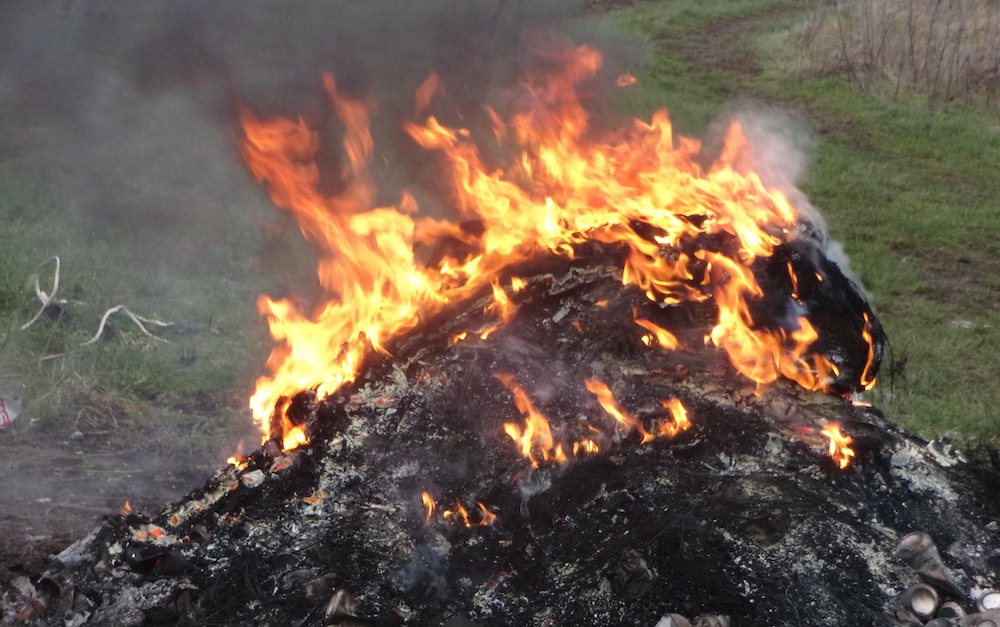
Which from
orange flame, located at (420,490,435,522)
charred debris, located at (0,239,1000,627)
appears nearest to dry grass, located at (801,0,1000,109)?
charred debris, located at (0,239,1000,627)

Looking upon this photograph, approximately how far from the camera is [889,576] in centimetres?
401

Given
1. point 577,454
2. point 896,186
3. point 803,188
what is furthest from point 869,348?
point 896,186

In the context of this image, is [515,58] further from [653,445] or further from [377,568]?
[377,568]

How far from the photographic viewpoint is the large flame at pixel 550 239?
15.9ft

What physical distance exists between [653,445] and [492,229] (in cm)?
150

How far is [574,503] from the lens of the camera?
4.32 m

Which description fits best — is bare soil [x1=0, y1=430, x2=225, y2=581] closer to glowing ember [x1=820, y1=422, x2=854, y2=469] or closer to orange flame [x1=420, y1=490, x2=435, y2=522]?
orange flame [x1=420, y1=490, x2=435, y2=522]

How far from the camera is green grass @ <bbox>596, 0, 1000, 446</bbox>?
727 centimetres

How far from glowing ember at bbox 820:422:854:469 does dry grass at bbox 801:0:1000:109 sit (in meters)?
9.14

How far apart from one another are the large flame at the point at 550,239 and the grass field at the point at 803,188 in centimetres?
128

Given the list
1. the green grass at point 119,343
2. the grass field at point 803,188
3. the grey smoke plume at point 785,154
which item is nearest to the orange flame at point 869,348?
the grey smoke plume at point 785,154

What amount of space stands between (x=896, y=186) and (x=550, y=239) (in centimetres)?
718

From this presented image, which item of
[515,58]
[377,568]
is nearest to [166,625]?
[377,568]

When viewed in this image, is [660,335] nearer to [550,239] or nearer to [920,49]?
[550,239]
